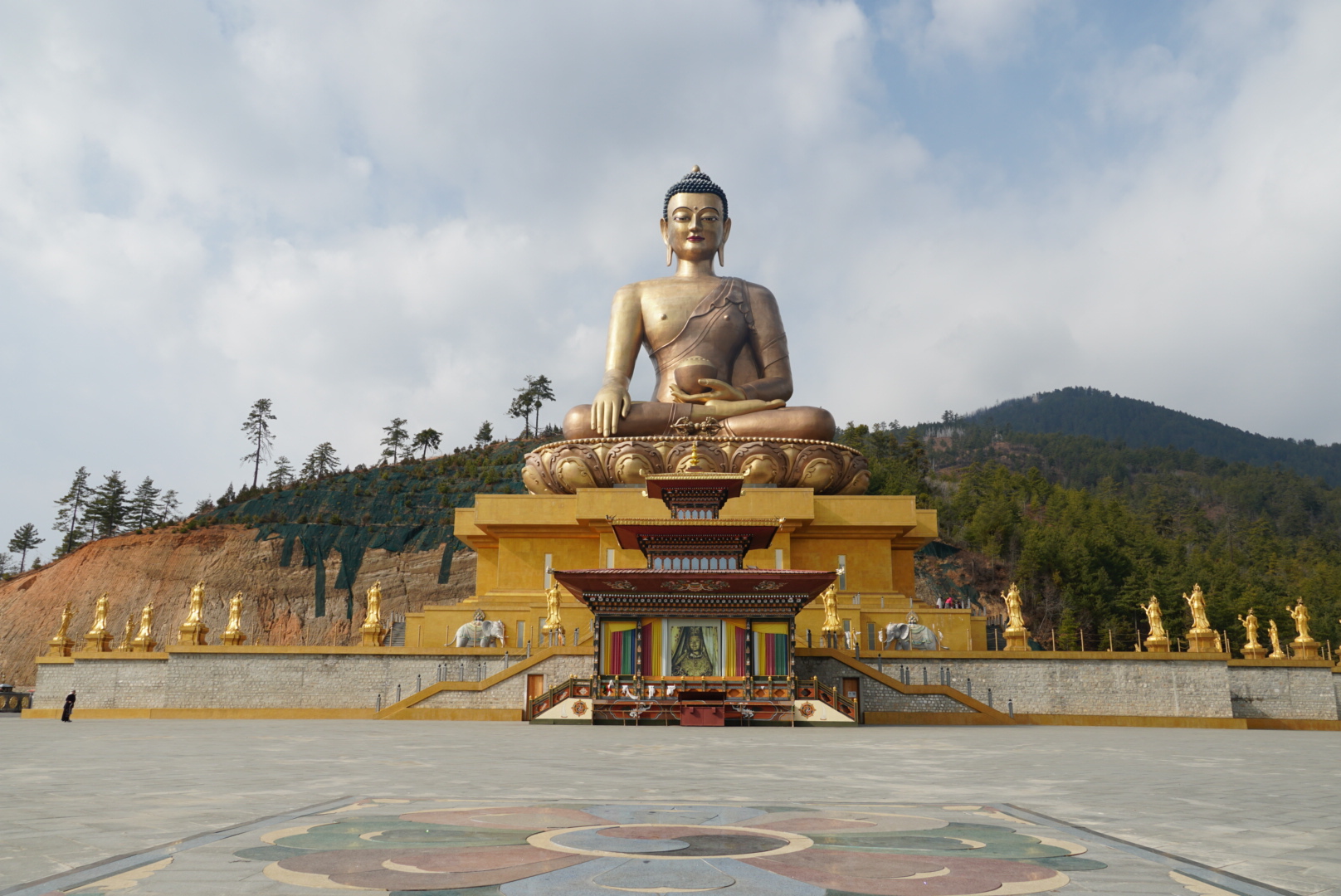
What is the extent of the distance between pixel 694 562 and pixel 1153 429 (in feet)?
609

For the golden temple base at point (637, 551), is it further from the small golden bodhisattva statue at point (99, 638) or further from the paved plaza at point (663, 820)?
the paved plaza at point (663, 820)

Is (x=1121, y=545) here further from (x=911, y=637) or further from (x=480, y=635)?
(x=480, y=635)

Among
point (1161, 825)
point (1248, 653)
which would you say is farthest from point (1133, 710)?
point (1161, 825)

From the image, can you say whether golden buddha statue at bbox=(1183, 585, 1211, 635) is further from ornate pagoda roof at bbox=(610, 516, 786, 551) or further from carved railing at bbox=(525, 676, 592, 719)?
carved railing at bbox=(525, 676, 592, 719)

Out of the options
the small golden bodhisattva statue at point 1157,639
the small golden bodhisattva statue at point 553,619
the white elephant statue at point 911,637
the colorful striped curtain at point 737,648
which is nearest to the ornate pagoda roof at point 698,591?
the colorful striped curtain at point 737,648

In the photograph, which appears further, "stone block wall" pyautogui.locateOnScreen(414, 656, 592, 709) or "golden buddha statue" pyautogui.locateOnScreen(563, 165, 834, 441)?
"golden buddha statue" pyautogui.locateOnScreen(563, 165, 834, 441)

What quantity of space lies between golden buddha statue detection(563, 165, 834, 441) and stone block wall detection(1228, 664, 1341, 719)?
1079 centimetres

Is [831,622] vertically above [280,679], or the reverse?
[831,622]

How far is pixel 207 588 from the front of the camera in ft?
157

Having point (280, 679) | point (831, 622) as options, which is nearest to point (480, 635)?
point (280, 679)

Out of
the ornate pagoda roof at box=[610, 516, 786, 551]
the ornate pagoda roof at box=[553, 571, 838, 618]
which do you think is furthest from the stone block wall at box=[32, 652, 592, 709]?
the ornate pagoda roof at box=[610, 516, 786, 551]

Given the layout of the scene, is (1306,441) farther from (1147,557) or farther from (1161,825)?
(1161,825)

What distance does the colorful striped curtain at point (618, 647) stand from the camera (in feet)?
56.7

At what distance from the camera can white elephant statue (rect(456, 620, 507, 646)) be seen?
2103cm
